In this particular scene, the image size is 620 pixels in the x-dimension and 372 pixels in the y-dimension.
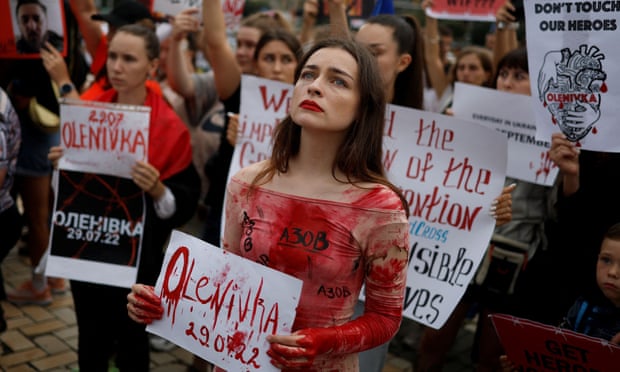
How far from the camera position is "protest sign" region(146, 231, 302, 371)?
1.74 m

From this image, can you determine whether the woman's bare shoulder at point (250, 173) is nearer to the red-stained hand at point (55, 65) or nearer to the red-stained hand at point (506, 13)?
the red-stained hand at point (55, 65)

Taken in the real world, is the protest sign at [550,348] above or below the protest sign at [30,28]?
below

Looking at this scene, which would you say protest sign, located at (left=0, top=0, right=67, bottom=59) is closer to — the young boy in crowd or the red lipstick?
the red lipstick

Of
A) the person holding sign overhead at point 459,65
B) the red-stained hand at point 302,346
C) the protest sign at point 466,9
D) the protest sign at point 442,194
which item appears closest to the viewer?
the red-stained hand at point 302,346

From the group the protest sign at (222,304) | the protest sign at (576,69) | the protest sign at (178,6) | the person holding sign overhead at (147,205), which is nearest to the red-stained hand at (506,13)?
the protest sign at (576,69)

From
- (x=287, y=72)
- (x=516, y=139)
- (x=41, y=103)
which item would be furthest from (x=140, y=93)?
(x=516, y=139)

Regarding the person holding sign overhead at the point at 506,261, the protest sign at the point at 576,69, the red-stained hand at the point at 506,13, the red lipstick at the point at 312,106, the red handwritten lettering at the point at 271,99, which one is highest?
the red-stained hand at the point at 506,13

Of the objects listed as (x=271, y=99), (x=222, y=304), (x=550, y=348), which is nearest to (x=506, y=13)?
(x=271, y=99)

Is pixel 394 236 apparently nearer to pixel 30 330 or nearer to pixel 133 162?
pixel 133 162

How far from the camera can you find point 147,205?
10.2ft

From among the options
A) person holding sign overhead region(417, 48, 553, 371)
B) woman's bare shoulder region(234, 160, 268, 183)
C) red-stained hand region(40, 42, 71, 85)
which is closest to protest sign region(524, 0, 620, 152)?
person holding sign overhead region(417, 48, 553, 371)

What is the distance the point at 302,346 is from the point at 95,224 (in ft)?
5.91

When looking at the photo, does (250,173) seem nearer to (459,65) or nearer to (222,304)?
(222,304)

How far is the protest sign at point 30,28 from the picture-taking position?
3635mm
